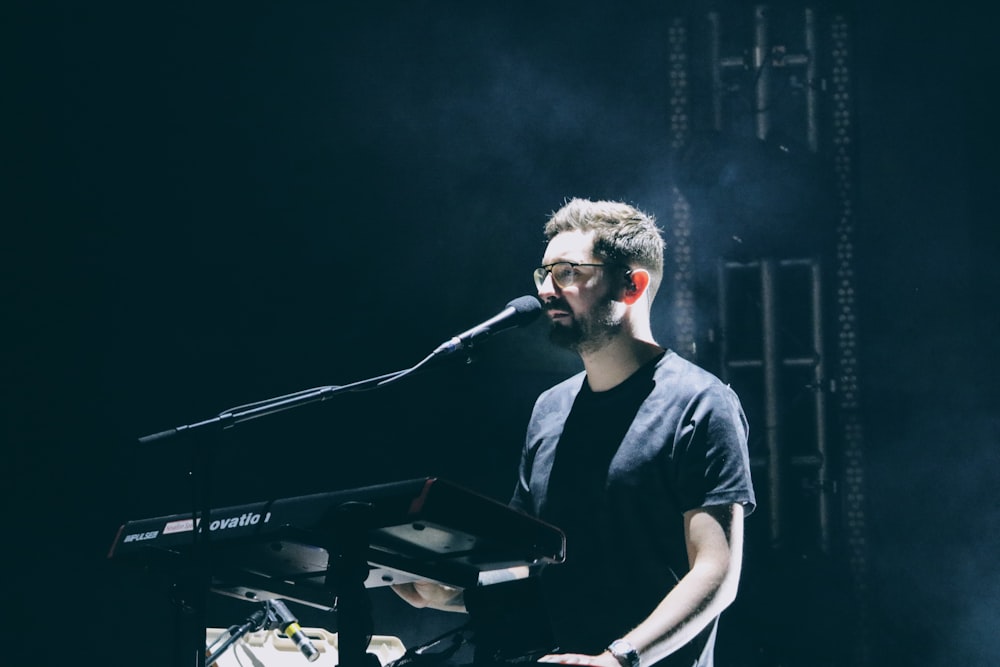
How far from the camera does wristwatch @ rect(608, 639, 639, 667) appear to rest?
5.90ft

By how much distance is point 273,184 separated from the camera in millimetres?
4012

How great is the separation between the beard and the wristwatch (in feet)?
2.78

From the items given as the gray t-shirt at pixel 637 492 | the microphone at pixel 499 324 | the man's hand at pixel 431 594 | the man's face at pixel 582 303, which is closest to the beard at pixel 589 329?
the man's face at pixel 582 303

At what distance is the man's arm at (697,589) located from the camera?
1.88 meters

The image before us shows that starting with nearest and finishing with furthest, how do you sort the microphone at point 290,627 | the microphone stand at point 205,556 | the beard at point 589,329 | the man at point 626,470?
the microphone stand at point 205,556 → the man at point 626,470 → the beard at point 589,329 → the microphone at point 290,627

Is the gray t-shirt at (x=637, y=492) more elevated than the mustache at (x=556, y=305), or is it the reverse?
the mustache at (x=556, y=305)

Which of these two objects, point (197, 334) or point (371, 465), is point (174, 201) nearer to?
point (197, 334)

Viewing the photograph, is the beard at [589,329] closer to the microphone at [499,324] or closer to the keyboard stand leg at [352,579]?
the microphone at [499,324]

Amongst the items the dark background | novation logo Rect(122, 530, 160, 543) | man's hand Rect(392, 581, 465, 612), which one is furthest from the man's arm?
the dark background

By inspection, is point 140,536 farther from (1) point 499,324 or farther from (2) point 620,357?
(2) point 620,357

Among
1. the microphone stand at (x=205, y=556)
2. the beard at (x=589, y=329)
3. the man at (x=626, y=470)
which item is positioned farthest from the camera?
the beard at (x=589, y=329)

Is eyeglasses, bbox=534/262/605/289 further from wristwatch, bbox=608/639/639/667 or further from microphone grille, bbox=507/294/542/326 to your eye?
wristwatch, bbox=608/639/639/667

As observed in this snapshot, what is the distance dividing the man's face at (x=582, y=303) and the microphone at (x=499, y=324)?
0.80 ft

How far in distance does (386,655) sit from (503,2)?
2.68m
